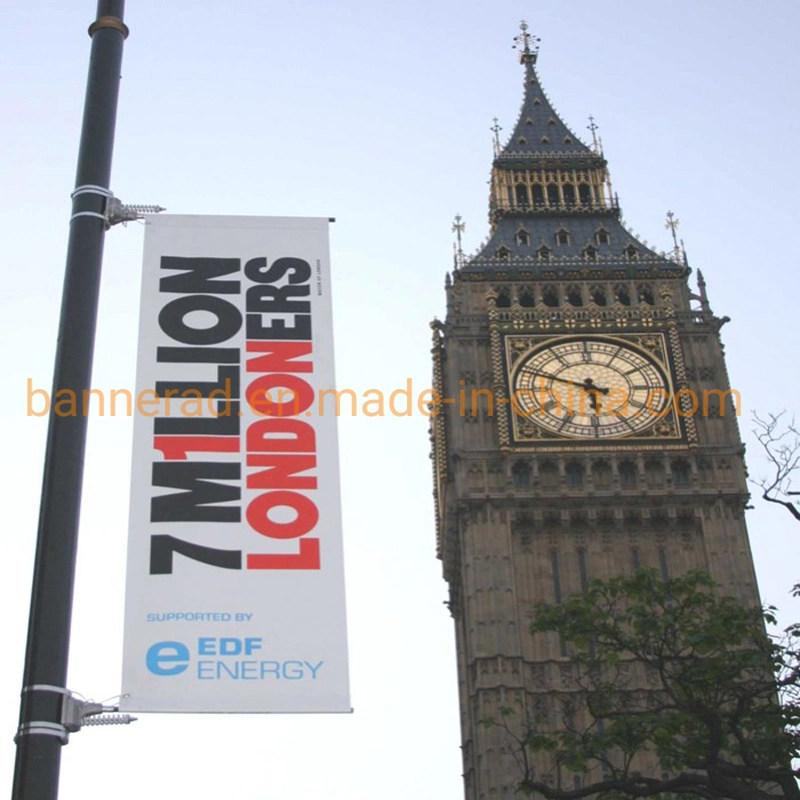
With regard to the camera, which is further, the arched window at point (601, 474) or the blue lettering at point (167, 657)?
the arched window at point (601, 474)

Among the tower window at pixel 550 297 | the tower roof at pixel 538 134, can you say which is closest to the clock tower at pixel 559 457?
the tower window at pixel 550 297

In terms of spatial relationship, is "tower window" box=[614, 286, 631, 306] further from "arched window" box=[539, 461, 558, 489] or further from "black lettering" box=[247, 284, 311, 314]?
"black lettering" box=[247, 284, 311, 314]

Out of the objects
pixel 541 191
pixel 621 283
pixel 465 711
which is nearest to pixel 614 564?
pixel 465 711

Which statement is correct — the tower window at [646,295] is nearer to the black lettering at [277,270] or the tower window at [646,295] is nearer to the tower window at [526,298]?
the tower window at [526,298]

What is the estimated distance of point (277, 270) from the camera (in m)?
19.3

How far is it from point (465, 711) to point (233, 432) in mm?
49084

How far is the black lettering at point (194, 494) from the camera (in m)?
16.5

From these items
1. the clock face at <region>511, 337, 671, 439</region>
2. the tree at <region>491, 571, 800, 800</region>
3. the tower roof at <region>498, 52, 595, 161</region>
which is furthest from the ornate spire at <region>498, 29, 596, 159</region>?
the tree at <region>491, 571, 800, 800</region>

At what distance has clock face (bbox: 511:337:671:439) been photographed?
A: 64.2 m

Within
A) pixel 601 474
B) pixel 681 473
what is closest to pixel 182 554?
pixel 601 474

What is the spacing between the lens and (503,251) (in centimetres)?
Result: 7369

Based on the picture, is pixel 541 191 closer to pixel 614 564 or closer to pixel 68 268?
pixel 614 564

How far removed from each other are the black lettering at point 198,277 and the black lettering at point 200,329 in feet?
0.43

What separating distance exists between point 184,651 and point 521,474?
48.5 meters
